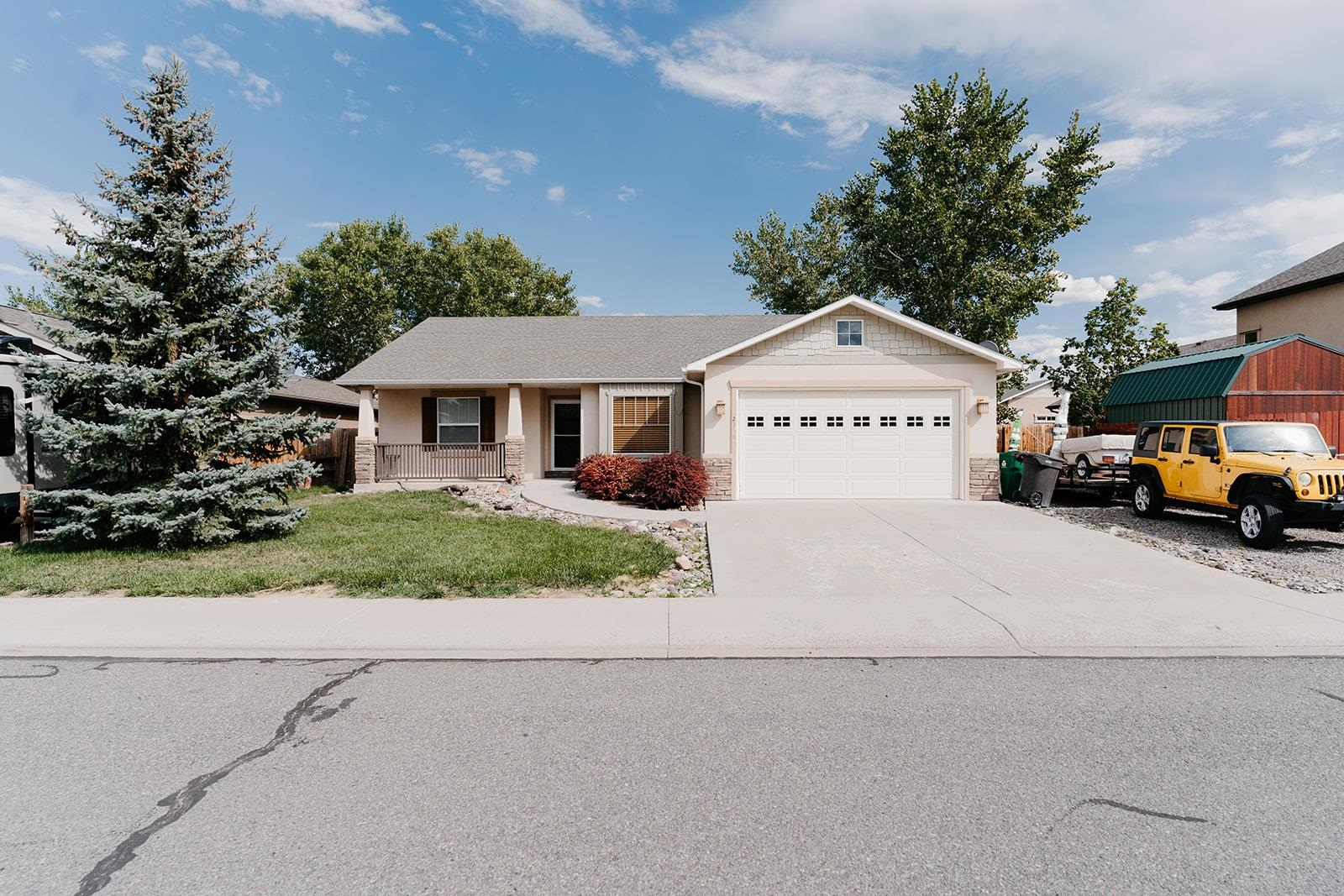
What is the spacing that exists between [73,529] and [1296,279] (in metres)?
32.9

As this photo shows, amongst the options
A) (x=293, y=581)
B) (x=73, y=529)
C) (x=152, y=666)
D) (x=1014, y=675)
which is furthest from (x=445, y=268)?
(x=1014, y=675)

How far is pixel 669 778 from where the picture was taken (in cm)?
342

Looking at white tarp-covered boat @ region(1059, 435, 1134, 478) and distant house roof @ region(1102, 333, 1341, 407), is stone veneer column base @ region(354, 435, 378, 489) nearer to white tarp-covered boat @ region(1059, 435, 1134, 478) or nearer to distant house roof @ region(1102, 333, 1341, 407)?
white tarp-covered boat @ region(1059, 435, 1134, 478)

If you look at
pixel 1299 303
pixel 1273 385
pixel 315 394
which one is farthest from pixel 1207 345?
pixel 315 394

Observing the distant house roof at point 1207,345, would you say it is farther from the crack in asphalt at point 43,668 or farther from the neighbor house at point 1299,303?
the crack in asphalt at point 43,668

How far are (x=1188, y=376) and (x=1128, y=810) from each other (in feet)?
61.5

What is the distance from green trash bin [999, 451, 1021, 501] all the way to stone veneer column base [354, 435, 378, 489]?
15673 mm

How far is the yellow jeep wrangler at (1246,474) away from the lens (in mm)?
9711

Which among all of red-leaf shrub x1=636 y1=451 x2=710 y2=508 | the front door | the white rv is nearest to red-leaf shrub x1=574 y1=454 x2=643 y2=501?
red-leaf shrub x1=636 y1=451 x2=710 y2=508

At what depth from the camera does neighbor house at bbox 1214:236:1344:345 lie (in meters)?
20.7

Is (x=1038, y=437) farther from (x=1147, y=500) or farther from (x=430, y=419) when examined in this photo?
(x=430, y=419)

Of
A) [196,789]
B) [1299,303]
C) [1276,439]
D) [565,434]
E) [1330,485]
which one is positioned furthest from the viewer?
[1299,303]

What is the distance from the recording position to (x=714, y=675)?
4957 millimetres

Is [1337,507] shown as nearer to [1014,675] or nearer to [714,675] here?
[1014,675]
